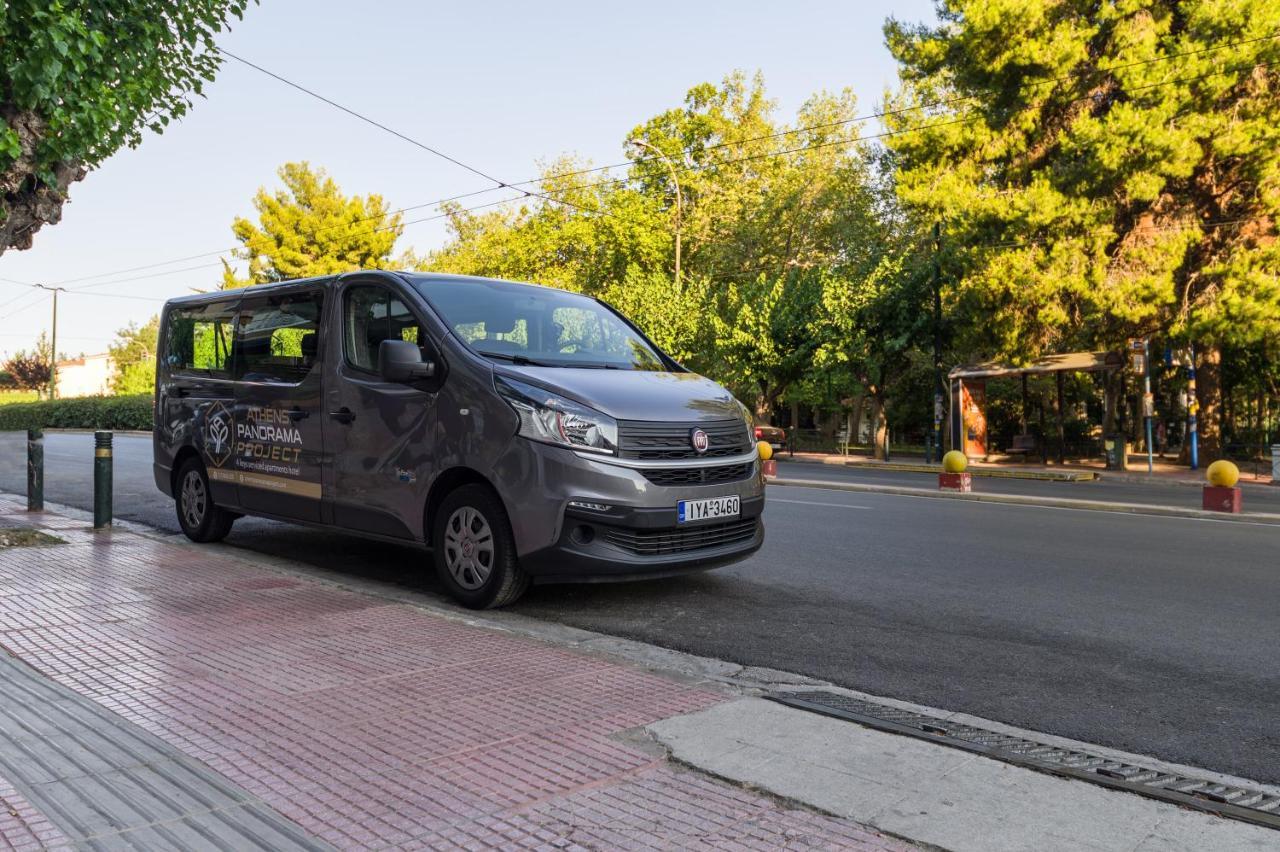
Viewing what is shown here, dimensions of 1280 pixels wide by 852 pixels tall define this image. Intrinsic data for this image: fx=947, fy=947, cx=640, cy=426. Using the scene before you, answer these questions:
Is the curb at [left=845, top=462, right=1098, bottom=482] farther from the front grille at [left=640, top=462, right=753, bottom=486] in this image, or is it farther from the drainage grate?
the drainage grate

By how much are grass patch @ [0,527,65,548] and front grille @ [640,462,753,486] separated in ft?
19.0

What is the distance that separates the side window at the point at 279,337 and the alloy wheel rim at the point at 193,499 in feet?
4.14

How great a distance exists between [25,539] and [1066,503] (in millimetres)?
11996

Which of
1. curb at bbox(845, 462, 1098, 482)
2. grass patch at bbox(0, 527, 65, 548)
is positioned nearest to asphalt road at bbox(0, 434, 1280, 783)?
grass patch at bbox(0, 527, 65, 548)

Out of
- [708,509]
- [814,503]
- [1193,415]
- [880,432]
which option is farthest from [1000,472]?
[708,509]

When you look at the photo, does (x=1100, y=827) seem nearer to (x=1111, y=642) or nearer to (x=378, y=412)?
(x=1111, y=642)

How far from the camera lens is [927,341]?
92.2 feet

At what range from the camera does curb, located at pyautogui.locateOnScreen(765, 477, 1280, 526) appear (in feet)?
37.7

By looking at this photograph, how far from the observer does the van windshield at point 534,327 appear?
619 centimetres

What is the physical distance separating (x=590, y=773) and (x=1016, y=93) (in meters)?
25.3

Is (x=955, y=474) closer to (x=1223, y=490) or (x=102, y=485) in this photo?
(x=1223, y=490)

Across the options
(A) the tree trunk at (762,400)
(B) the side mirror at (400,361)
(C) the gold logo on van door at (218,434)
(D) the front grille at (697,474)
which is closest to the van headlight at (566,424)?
(D) the front grille at (697,474)

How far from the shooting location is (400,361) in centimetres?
586

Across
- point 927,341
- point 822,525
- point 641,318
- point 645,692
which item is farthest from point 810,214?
point 645,692
